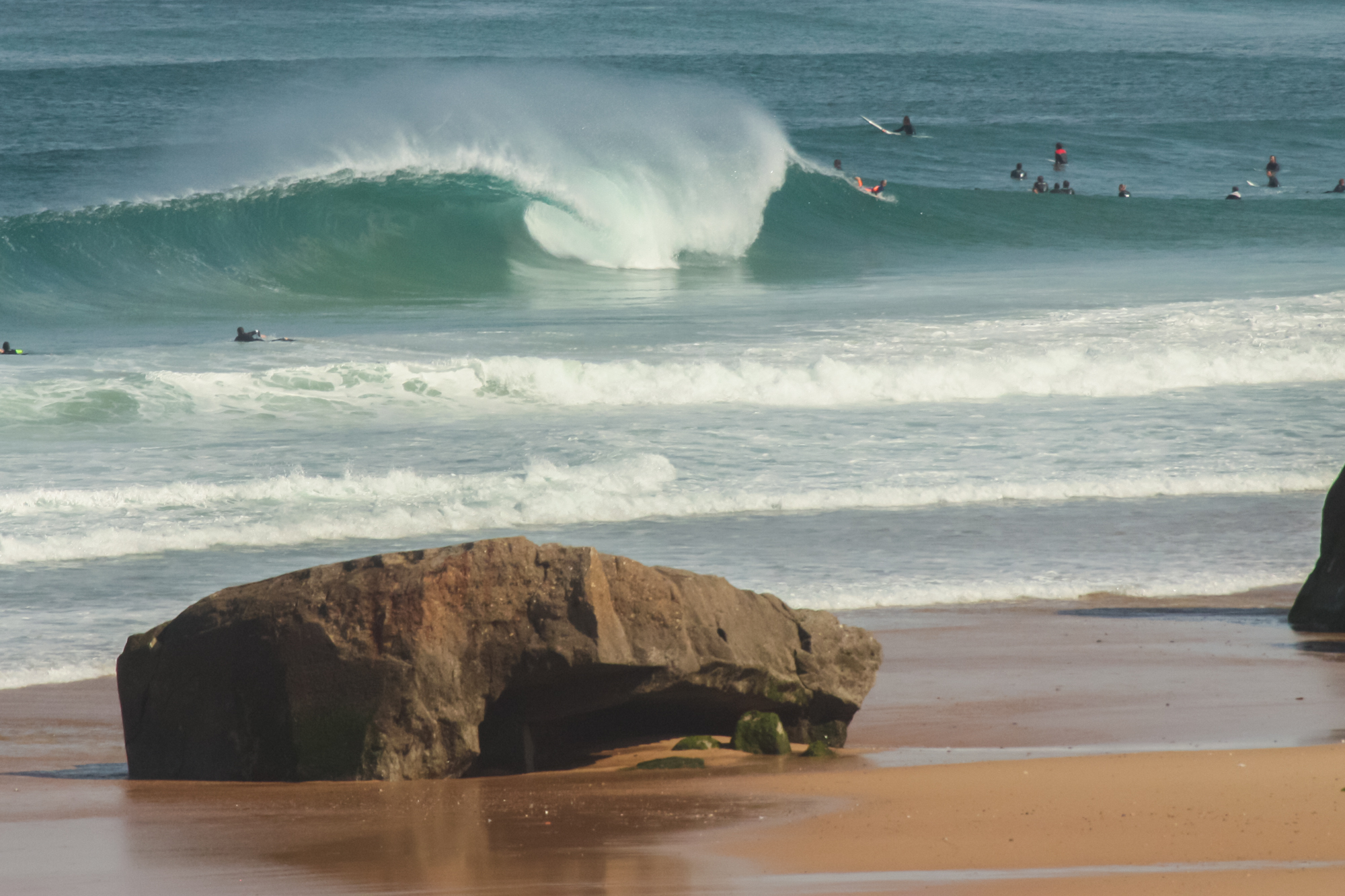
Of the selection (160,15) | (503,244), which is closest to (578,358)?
(503,244)

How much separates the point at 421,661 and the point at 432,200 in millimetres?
21678

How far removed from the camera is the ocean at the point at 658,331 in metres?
8.97

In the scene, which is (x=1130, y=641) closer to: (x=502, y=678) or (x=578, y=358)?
(x=502, y=678)

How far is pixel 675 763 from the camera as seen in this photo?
4.54 metres

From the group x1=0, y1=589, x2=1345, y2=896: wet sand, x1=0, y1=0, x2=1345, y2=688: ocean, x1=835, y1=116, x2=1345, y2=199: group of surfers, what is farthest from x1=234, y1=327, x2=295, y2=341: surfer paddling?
x1=835, y1=116, x2=1345, y2=199: group of surfers

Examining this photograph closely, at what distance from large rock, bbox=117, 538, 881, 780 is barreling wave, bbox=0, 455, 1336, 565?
4.74 metres

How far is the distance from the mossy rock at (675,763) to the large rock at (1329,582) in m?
3.40

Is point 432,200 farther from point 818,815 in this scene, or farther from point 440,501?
point 818,815

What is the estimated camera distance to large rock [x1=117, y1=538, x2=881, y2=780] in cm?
412

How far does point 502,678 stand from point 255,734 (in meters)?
0.75

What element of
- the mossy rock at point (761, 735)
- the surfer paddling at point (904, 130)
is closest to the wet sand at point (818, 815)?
the mossy rock at point (761, 735)

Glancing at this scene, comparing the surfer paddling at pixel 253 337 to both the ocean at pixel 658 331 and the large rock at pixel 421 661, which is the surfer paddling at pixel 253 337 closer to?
the ocean at pixel 658 331

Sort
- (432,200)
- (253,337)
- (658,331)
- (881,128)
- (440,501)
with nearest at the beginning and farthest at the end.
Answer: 1. (440,501)
2. (253,337)
3. (658,331)
4. (432,200)
5. (881,128)

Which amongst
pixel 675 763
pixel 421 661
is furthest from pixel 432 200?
pixel 421 661
